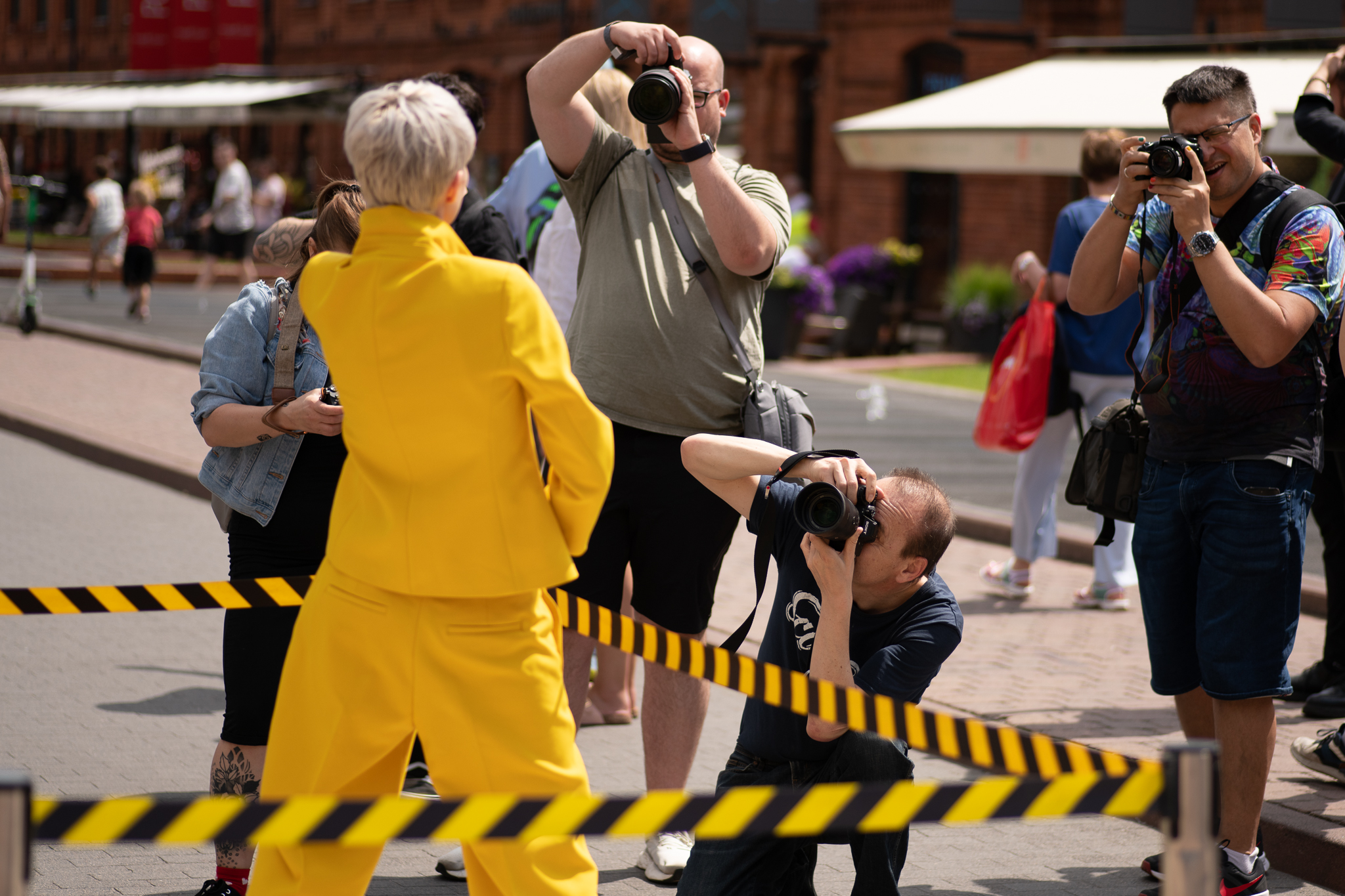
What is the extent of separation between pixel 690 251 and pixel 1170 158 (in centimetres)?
121

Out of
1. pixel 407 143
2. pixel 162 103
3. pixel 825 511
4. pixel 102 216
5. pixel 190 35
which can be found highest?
pixel 190 35

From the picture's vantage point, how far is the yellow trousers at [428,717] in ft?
8.85

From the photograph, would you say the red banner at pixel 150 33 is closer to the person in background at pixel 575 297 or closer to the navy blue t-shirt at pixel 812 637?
the person in background at pixel 575 297

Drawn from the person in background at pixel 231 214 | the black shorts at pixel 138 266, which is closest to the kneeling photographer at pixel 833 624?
the black shorts at pixel 138 266

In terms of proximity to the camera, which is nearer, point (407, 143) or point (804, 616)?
point (407, 143)

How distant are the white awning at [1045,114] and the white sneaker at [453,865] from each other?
1090 cm

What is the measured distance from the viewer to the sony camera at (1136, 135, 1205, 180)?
12.2 feet

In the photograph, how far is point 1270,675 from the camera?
12.7 ft

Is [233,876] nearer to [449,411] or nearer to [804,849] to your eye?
[804,849]

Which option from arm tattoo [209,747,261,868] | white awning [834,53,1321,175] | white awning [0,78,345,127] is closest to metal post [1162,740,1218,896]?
arm tattoo [209,747,261,868]

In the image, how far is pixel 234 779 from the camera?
12.5ft

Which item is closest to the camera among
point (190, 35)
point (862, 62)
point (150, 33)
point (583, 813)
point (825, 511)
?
point (583, 813)

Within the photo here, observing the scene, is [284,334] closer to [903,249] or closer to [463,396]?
[463,396]

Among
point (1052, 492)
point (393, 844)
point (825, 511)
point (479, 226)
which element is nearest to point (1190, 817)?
point (825, 511)
